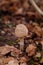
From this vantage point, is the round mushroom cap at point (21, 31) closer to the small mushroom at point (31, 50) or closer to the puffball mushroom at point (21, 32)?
the puffball mushroom at point (21, 32)

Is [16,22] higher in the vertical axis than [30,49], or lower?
higher

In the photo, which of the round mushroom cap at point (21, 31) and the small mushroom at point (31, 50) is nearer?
the small mushroom at point (31, 50)

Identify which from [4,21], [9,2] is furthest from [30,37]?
[9,2]

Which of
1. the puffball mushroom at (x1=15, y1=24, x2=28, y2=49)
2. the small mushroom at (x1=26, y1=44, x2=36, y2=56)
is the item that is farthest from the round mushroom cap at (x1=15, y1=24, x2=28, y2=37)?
the small mushroom at (x1=26, y1=44, x2=36, y2=56)

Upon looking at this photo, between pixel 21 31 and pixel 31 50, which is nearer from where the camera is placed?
→ pixel 31 50

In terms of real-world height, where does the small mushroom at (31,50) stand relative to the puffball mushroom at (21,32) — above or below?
below

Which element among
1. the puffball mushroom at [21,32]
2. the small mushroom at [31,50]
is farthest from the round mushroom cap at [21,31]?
the small mushroom at [31,50]

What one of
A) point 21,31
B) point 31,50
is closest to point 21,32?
point 21,31

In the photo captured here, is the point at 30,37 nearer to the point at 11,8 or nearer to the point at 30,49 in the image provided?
the point at 30,49

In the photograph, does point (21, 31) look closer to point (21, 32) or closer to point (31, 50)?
point (21, 32)

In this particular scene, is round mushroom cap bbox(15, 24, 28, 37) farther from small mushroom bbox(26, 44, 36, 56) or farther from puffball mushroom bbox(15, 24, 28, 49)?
small mushroom bbox(26, 44, 36, 56)

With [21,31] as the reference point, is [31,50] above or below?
below
